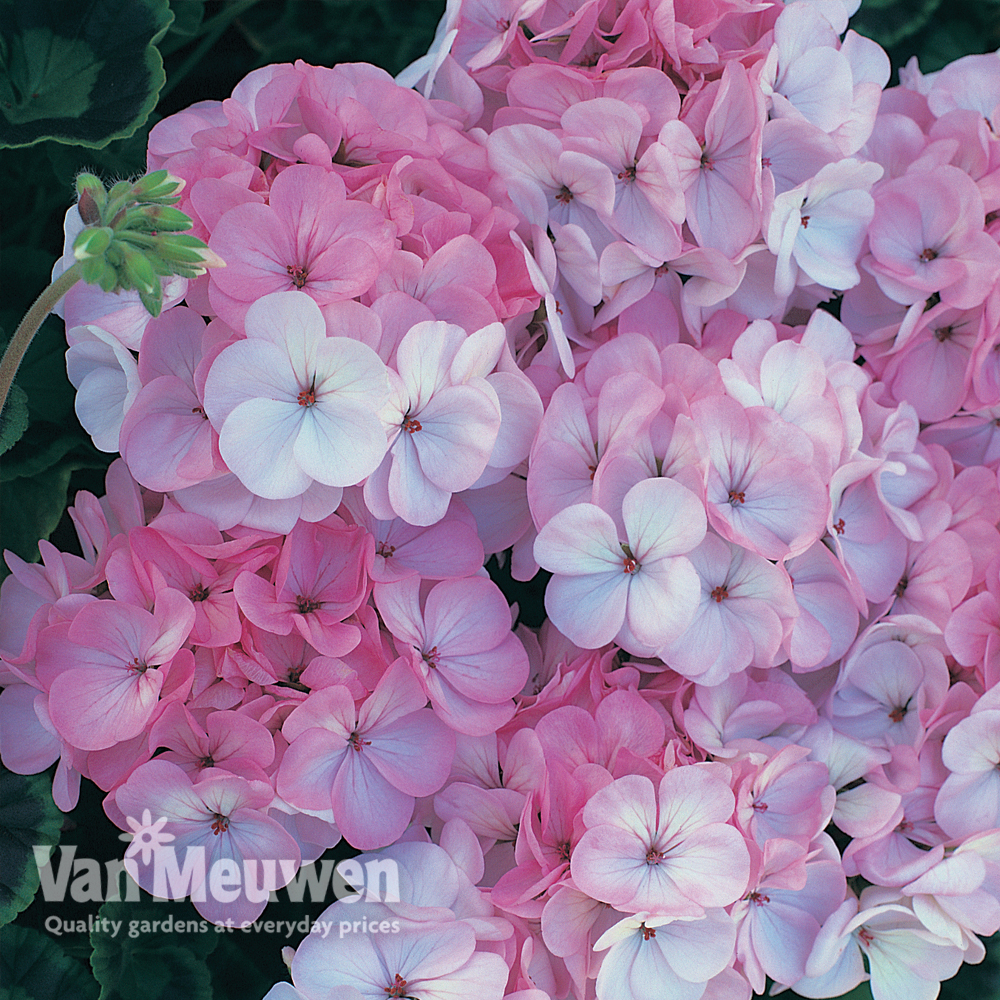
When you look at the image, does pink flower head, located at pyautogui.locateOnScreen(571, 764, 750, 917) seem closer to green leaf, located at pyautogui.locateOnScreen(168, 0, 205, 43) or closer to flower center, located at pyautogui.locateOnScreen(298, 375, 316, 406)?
flower center, located at pyautogui.locateOnScreen(298, 375, 316, 406)

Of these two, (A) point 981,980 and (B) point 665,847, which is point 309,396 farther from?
(A) point 981,980

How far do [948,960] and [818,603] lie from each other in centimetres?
29

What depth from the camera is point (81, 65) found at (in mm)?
838

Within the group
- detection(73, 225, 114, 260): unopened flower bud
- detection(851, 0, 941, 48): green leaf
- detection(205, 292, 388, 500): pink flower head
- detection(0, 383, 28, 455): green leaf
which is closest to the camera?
detection(73, 225, 114, 260): unopened flower bud

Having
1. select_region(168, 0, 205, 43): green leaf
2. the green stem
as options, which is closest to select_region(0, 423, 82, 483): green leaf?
the green stem

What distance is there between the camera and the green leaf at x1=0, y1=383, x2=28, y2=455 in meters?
0.72

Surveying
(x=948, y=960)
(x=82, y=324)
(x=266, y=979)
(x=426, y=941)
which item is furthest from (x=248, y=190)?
(x=948, y=960)

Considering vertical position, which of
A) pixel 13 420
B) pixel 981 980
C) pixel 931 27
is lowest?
pixel 981 980

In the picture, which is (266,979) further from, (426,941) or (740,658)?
(740,658)

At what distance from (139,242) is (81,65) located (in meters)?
0.42

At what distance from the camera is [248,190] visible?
67 centimetres

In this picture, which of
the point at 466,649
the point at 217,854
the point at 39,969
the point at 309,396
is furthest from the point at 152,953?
the point at 309,396

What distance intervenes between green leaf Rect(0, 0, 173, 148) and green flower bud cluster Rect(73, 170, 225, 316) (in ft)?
0.89

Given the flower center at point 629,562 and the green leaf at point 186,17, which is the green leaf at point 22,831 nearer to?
the flower center at point 629,562
